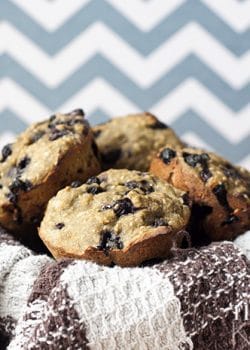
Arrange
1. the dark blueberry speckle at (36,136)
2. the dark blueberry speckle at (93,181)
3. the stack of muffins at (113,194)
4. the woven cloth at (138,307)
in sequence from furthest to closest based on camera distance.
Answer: the dark blueberry speckle at (36,136) < the dark blueberry speckle at (93,181) < the stack of muffins at (113,194) < the woven cloth at (138,307)

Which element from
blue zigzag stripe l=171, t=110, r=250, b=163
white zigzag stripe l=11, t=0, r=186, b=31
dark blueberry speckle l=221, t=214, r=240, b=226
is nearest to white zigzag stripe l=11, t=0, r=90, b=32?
white zigzag stripe l=11, t=0, r=186, b=31

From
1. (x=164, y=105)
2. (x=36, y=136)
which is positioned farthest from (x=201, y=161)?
(x=164, y=105)

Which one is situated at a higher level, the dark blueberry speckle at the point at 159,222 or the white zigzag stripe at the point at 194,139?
the dark blueberry speckle at the point at 159,222

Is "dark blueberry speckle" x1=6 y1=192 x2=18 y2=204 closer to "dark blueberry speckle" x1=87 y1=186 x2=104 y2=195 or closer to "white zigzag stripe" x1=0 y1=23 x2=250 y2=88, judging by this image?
"dark blueberry speckle" x1=87 y1=186 x2=104 y2=195

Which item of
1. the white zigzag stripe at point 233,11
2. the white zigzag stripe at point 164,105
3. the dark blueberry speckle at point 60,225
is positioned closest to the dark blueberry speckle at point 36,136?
the dark blueberry speckle at point 60,225

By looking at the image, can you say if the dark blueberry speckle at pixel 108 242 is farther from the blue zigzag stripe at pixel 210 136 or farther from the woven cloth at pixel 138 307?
the blue zigzag stripe at pixel 210 136
